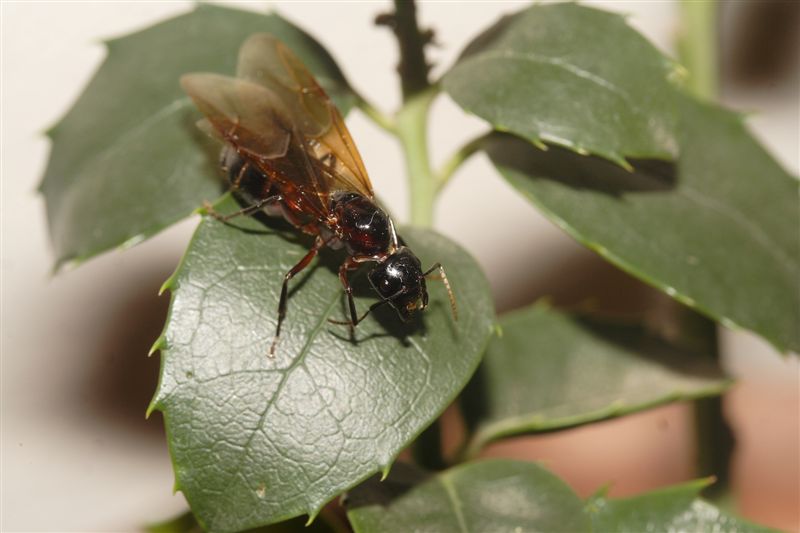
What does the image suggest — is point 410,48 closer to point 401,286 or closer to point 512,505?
point 401,286

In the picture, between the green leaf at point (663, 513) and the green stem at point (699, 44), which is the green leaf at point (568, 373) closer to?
the green leaf at point (663, 513)

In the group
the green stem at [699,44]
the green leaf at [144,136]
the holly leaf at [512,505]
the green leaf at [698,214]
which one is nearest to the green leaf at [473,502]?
the holly leaf at [512,505]

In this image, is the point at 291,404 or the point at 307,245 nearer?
the point at 291,404

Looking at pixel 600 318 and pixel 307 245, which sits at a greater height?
pixel 307 245

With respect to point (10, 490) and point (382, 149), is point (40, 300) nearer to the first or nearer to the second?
point (10, 490)

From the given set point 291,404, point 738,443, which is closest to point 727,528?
point 738,443

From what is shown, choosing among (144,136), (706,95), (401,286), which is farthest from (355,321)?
(706,95)
